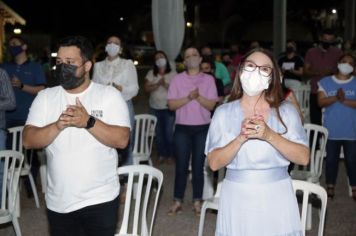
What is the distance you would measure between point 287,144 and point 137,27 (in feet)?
164

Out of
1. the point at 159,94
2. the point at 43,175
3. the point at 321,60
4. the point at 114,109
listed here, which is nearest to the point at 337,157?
the point at 321,60

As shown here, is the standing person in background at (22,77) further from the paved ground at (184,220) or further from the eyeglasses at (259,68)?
the eyeglasses at (259,68)

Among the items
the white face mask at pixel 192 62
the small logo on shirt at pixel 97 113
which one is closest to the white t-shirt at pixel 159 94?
the white face mask at pixel 192 62

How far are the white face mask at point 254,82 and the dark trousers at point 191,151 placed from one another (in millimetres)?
3165

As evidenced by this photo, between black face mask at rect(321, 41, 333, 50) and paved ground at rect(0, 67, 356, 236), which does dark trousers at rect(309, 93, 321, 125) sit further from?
paved ground at rect(0, 67, 356, 236)

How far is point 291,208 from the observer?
3.29m

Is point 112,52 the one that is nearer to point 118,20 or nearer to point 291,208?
point 291,208

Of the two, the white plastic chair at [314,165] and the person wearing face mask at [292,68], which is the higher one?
the person wearing face mask at [292,68]

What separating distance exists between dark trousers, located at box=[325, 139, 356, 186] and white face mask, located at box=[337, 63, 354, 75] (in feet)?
2.68

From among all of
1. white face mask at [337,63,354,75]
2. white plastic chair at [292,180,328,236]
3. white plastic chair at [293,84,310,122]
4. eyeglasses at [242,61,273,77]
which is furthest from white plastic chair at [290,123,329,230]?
white plastic chair at [293,84,310,122]

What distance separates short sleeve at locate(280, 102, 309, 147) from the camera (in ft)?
10.6

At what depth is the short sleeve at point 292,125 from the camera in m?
3.23

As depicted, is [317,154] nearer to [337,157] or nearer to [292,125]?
[337,157]

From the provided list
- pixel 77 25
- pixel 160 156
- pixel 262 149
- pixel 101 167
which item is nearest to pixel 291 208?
pixel 262 149
